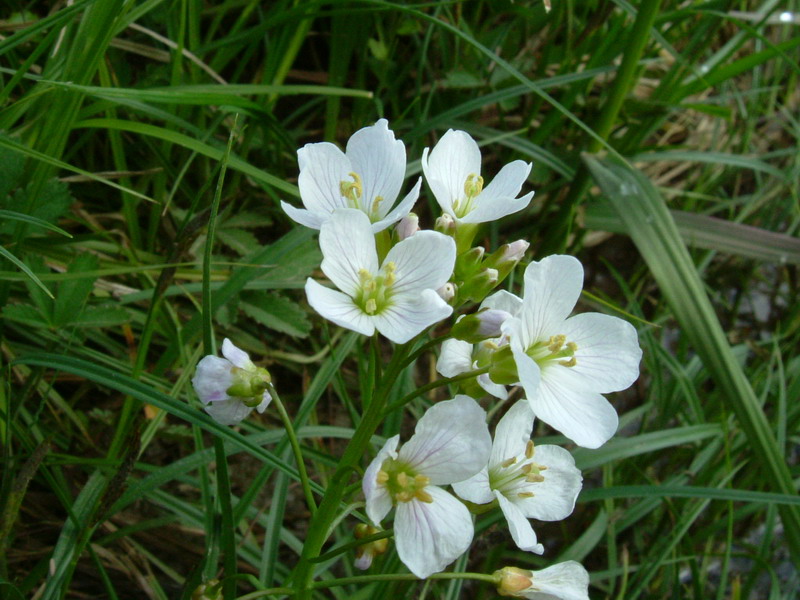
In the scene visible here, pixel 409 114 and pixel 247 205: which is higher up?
pixel 409 114

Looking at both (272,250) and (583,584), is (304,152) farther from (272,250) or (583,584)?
(583,584)

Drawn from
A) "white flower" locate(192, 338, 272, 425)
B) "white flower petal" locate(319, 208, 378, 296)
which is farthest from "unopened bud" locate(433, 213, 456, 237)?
"white flower" locate(192, 338, 272, 425)

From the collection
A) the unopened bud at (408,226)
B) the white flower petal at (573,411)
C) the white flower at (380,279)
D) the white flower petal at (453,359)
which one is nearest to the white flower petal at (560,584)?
the white flower petal at (573,411)

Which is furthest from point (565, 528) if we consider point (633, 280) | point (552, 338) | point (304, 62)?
point (304, 62)

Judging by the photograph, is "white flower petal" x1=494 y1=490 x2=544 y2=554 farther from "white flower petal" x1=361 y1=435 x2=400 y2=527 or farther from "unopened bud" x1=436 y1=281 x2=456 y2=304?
"unopened bud" x1=436 y1=281 x2=456 y2=304

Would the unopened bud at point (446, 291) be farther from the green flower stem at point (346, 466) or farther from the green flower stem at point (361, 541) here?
the green flower stem at point (361, 541)

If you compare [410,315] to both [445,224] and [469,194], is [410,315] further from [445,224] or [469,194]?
[469,194]
